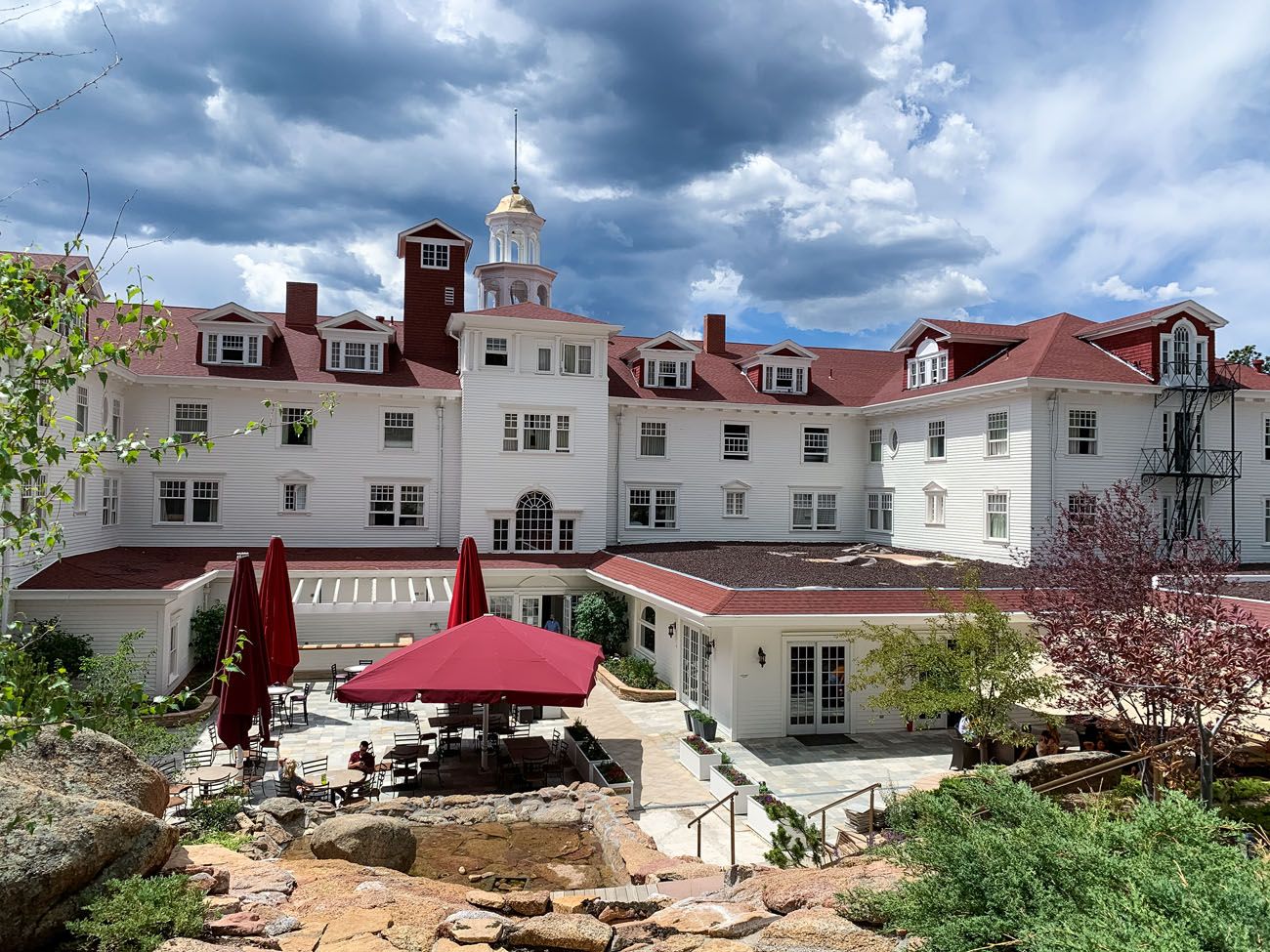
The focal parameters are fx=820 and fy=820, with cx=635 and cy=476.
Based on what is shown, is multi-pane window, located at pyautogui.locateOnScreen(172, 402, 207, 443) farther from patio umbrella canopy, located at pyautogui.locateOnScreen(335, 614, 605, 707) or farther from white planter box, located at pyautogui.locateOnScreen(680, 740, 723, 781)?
white planter box, located at pyautogui.locateOnScreen(680, 740, 723, 781)

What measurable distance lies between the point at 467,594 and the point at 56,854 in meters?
12.6

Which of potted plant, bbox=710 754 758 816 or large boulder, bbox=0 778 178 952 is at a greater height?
large boulder, bbox=0 778 178 952

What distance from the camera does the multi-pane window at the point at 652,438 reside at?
1352 inches

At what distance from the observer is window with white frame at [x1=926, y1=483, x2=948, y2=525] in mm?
31439

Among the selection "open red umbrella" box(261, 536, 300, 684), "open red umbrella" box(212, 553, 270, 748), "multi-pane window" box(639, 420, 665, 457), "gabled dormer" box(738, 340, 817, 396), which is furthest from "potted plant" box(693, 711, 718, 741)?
"gabled dormer" box(738, 340, 817, 396)

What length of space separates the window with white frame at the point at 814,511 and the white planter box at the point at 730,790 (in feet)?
69.3

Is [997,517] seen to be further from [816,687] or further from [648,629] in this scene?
[648,629]

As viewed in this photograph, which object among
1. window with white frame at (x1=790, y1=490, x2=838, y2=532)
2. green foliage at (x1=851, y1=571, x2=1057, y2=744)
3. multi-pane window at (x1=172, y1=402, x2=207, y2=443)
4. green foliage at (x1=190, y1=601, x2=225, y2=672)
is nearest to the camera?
green foliage at (x1=851, y1=571, x2=1057, y2=744)

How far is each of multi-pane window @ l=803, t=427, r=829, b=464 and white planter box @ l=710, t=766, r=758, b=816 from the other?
22059 millimetres

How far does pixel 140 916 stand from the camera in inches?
238

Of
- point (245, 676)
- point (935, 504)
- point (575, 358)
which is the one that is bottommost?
point (245, 676)

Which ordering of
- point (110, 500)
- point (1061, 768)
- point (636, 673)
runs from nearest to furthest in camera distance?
1. point (1061, 768)
2. point (636, 673)
3. point (110, 500)

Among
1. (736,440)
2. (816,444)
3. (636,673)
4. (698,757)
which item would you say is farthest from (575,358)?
(698,757)

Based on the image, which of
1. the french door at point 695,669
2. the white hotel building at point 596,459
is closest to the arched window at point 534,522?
the white hotel building at point 596,459
